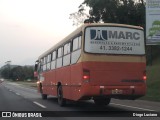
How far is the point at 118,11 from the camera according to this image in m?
69.6

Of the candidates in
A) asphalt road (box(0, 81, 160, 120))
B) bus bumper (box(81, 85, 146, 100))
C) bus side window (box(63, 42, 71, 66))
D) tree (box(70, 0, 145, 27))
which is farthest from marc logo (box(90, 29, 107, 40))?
tree (box(70, 0, 145, 27))

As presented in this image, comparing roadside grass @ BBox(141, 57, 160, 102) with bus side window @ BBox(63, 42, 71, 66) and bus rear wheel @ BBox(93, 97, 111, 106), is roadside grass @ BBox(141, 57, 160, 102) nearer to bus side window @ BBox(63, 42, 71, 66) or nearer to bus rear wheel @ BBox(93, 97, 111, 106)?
bus rear wheel @ BBox(93, 97, 111, 106)

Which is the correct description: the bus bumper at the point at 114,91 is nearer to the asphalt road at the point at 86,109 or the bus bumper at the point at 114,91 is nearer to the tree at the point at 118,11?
the asphalt road at the point at 86,109

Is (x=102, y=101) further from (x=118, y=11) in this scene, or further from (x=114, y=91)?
(x=118, y=11)

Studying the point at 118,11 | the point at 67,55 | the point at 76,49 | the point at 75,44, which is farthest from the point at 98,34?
the point at 118,11

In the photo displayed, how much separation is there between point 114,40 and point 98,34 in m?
0.69

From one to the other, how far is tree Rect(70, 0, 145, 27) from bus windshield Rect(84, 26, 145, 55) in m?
50.3

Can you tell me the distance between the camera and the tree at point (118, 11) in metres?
68.3

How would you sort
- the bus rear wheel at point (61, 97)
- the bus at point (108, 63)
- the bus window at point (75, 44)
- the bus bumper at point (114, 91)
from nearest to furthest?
the bus bumper at point (114, 91), the bus at point (108, 63), the bus window at point (75, 44), the bus rear wheel at point (61, 97)

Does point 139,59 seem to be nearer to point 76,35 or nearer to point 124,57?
point 124,57

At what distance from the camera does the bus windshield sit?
17094 millimetres

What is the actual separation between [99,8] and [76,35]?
53.0 metres

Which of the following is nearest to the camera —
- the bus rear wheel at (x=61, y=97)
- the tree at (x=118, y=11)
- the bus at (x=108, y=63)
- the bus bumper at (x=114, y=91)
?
the bus bumper at (x=114, y=91)

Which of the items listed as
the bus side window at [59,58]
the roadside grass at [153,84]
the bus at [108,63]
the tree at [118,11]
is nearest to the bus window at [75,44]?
the bus at [108,63]
